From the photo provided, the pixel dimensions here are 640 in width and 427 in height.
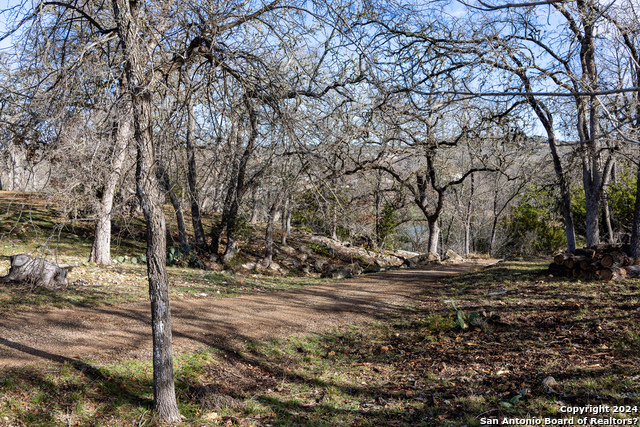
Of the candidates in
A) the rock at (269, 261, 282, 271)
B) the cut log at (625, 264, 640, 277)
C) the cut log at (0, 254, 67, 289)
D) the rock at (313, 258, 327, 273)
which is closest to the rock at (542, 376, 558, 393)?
the cut log at (625, 264, 640, 277)

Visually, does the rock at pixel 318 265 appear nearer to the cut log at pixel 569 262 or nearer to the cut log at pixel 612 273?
the cut log at pixel 569 262

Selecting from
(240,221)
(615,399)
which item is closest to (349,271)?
(240,221)

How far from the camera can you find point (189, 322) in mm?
6684

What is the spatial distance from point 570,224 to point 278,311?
903 cm

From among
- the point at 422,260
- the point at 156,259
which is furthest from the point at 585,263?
the point at 156,259

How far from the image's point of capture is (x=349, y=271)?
14719mm

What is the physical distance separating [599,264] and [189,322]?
826 centimetres

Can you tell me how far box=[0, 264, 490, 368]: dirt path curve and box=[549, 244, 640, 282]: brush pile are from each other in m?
3.38

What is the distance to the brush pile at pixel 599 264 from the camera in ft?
28.5

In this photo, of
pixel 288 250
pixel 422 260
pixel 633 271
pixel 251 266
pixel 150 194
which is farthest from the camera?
pixel 288 250

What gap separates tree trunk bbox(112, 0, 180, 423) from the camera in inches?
140

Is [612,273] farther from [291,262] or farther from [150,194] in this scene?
[291,262]

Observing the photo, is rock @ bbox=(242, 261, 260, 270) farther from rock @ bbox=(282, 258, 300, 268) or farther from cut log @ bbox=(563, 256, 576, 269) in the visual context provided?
cut log @ bbox=(563, 256, 576, 269)

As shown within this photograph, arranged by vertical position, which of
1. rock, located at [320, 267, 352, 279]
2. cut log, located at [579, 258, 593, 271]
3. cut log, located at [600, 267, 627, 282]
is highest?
cut log, located at [579, 258, 593, 271]
